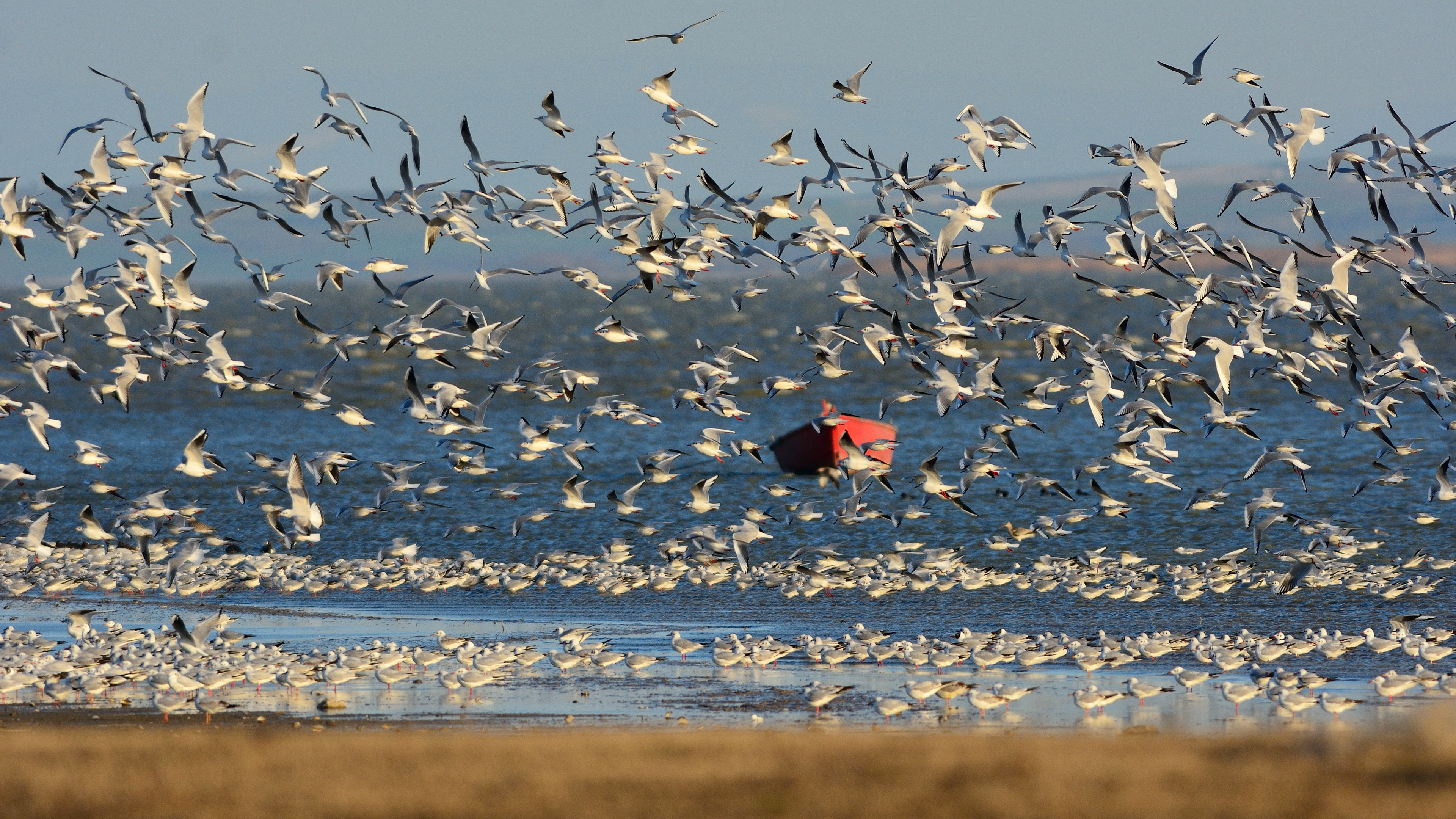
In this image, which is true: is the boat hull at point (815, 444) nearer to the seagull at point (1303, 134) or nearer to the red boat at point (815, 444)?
the red boat at point (815, 444)

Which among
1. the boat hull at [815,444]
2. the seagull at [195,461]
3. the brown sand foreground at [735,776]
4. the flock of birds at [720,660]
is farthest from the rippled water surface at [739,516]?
the seagull at [195,461]

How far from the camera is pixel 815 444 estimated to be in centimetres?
3956

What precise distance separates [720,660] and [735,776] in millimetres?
4419

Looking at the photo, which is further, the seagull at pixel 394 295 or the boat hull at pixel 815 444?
the boat hull at pixel 815 444

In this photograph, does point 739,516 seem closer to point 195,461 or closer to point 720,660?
point 195,461

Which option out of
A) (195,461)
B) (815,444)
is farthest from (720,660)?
(815,444)

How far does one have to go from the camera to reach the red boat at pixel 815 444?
38.8 metres

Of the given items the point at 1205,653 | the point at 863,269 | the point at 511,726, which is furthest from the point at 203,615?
the point at 1205,653

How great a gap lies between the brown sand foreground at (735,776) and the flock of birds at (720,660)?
154 cm

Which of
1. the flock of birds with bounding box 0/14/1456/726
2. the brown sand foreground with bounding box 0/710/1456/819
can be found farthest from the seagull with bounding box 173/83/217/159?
the brown sand foreground with bounding box 0/710/1456/819

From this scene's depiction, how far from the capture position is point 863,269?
20609 millimetres

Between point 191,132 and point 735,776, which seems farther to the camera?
point 191,132

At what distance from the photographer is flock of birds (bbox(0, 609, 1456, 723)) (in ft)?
47.0

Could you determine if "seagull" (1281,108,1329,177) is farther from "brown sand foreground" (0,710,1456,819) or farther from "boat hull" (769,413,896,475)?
"boat hull" (769,413,896,475)
